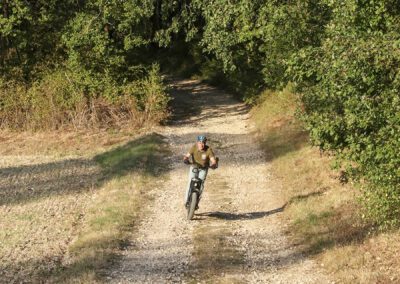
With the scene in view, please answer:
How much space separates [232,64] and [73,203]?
11.1 m

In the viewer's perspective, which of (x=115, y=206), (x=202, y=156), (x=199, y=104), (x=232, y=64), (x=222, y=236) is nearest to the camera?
(x=222, y=236)

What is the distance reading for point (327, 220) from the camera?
13.6 m

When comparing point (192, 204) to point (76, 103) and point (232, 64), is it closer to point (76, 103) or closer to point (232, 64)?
point (232, 64)

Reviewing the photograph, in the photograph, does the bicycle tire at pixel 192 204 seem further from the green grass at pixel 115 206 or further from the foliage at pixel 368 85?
the foliage at pixel 368 85

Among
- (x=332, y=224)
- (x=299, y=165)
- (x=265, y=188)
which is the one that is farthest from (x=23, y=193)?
(x=332, y=224)

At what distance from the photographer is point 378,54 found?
9.29 meters

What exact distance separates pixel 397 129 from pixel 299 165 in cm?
960

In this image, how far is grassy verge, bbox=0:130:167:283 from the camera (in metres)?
12.0

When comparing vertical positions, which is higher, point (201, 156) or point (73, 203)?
point (201, 156)

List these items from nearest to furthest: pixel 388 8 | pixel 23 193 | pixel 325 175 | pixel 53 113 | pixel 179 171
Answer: pixel 388 8
pixel 325 175
pixel 23 193
pixel 179 171
pixel 53 113

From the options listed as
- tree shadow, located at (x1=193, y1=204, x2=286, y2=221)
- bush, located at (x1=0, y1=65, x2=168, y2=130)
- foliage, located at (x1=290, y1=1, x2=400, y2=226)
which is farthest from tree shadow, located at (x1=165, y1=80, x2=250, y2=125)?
foliage, located at (x1=290, y1=1, x2=400, y2=226)

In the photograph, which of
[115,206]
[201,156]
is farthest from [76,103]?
[201,156]

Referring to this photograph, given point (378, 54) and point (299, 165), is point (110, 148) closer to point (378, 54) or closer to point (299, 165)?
point (299, 165)

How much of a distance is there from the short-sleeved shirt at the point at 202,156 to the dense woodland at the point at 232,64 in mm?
2484
